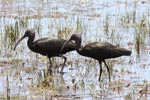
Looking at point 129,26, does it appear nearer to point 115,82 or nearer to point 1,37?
point 1,37

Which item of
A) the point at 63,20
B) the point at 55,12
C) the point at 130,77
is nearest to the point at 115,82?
the point at 130,77

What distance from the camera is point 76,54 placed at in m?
13.0

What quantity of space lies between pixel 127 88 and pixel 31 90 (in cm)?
159

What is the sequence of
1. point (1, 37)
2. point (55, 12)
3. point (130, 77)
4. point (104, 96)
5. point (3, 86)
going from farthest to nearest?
1. point (55, 12)
2. point (1, 37)
3. point (130, 77)
4. point (3, 86)
5. point (104, 96)

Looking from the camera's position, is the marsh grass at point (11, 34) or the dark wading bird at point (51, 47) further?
the marsh grass at point (11, 34)

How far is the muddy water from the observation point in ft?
32.5

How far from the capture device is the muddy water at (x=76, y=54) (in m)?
9.91

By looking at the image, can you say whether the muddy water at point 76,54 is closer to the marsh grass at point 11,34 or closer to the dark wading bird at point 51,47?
the marsh grass at point 11,34

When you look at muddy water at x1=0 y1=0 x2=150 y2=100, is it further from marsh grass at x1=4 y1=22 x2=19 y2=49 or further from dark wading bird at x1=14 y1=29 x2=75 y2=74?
dark wading bird at x1=14 y1=29 x2=75 y2=74

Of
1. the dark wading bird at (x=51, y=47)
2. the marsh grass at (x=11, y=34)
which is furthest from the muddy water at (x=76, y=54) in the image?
the dark wading bird at (x=51, y=47)

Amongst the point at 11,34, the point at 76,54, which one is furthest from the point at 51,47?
the point at 11,34

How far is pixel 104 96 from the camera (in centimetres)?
959

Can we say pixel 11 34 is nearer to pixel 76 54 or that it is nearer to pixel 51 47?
pixel 76 54

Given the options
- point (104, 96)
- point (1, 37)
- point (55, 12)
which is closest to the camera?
point (104, 96)
